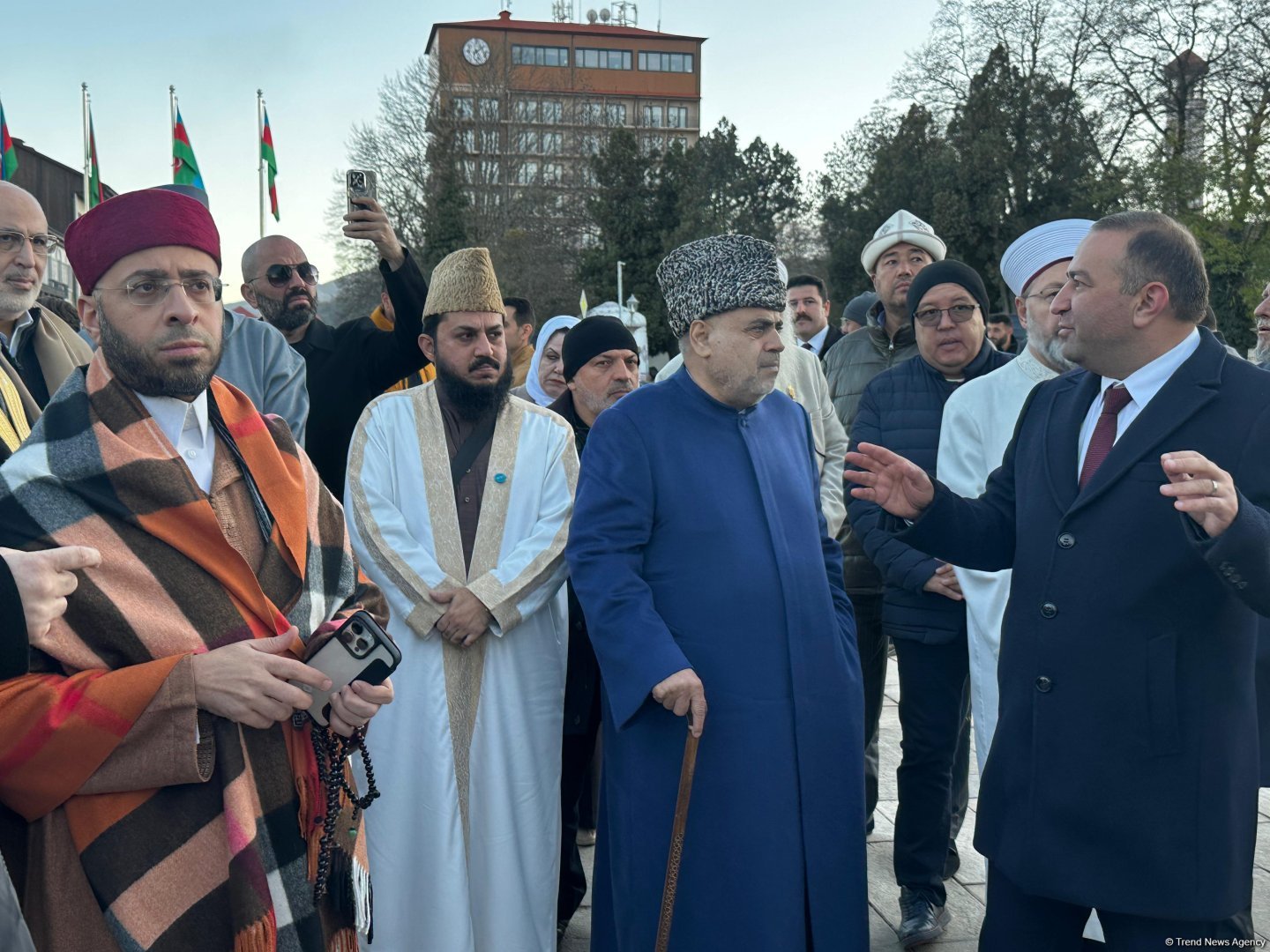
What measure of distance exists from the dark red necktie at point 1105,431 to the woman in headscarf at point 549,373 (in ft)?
14.5

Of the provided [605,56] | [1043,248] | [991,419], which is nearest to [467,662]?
[991,419]

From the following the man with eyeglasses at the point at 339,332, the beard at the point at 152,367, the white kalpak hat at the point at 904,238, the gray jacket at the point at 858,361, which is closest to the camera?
the beard at the point at 152,367

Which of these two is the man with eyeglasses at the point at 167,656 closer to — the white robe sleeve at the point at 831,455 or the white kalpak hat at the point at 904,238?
the white robe sleeve at the point at 831,455

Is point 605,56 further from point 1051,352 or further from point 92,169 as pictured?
point 1051,352

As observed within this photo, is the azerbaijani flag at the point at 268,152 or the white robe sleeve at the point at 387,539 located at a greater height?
the azerbaijani flag at the point at 268,152

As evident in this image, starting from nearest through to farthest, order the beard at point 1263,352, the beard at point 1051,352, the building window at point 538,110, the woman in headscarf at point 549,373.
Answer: the beard at point 1051,352 < the beard at point 1263,352 < the woman in headscarf at point 549,373 < the building window at point 538,110

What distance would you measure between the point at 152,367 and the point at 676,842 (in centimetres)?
179

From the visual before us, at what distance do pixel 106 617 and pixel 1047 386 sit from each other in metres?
2.41

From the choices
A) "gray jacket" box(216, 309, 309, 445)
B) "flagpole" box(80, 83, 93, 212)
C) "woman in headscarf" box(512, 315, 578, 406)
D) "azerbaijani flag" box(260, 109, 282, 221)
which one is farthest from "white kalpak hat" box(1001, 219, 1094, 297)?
"azerbaijani flag" box(260, 109, 282, 221)

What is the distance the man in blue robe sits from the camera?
10.2ft

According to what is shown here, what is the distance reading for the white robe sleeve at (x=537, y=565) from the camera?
3809 millimetres

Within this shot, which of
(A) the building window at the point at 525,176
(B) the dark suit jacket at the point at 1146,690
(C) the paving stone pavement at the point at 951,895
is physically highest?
(A) the building window at the point at 525,176

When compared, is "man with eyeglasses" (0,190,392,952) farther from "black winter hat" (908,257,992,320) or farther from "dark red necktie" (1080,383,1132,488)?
"black winter hat" (908,257,992,320)

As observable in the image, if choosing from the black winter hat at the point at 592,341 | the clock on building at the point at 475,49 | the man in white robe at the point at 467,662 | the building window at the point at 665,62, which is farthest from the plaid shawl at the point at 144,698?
the building window at the point at 665,62
